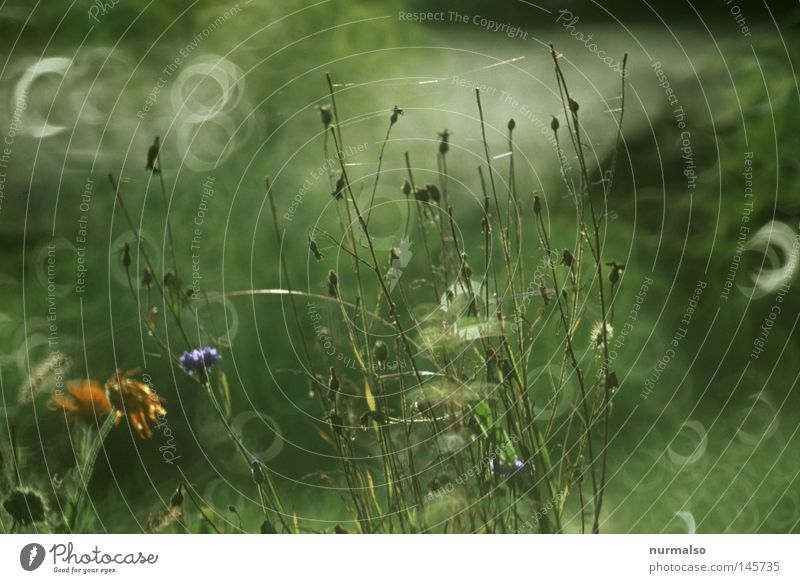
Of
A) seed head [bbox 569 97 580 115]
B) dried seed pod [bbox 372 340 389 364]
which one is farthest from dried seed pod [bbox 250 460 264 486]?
seed head [bbox 569 97 580 115]

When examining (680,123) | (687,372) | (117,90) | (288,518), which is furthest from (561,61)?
(288,518)

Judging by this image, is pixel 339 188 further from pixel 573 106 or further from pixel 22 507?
pixel 22 507

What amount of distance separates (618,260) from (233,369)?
0.48m

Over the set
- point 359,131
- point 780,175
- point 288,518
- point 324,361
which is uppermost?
point 359,131

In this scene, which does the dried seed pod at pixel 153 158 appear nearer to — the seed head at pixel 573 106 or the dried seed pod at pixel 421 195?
the dried seed pod at pixel 421 195

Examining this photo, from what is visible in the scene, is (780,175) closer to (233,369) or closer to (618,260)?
(618,260)

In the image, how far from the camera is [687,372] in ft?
3.72

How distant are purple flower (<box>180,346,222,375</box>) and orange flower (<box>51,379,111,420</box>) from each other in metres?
0.11

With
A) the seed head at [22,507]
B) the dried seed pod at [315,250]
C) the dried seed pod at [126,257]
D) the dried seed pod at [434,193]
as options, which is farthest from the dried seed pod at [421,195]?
the seed head at [22,507]

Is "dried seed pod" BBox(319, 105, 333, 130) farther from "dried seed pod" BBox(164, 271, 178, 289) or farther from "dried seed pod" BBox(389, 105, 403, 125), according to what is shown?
"dried seed pod" BBox(164, 271, 178, 289)

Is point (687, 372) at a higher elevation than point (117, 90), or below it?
below

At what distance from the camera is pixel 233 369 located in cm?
109

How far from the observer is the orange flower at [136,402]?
1.08m

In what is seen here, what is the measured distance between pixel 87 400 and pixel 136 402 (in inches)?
2.3
